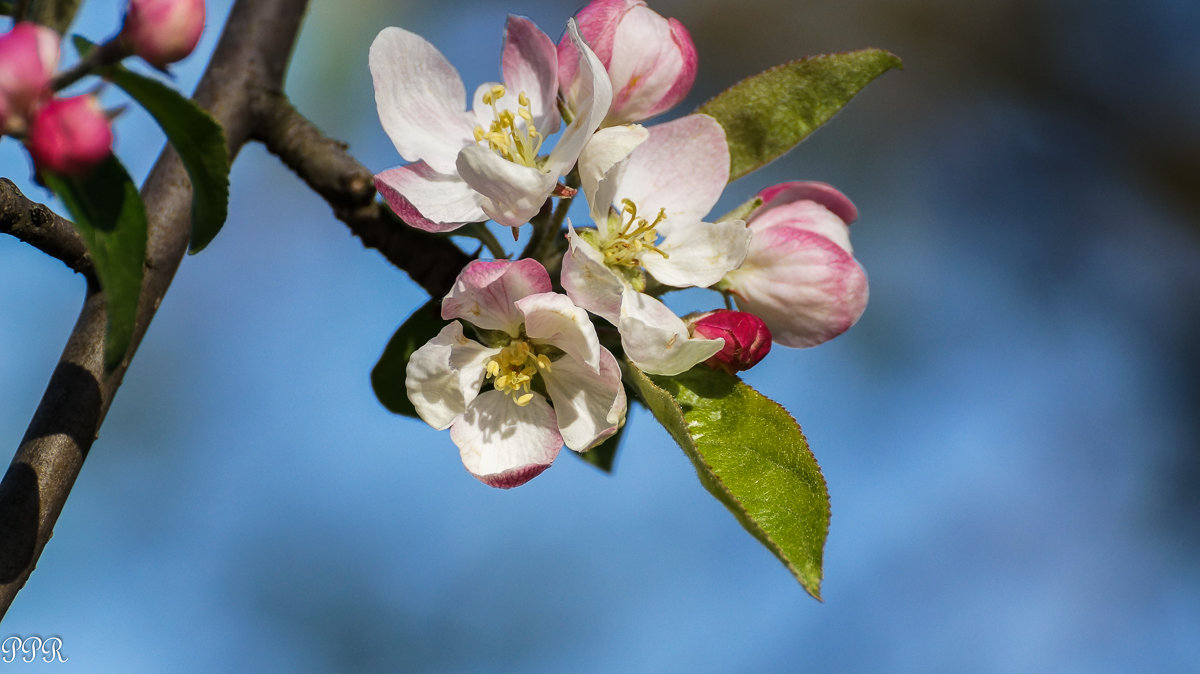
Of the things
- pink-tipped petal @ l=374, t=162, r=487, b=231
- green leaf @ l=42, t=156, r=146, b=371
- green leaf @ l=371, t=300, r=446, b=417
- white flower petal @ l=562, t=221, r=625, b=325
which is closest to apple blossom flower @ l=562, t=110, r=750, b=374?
white flower petal @ l=562, t=221, r=625, b=325

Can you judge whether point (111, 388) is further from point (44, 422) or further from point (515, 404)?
point (515, 404)

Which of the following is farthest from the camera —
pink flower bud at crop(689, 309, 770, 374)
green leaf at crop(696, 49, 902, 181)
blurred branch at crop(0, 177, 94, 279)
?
green leaf at crop(696, 49, 902, 181)

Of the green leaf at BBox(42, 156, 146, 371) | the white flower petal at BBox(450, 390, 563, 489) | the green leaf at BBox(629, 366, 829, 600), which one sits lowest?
the green leaf at BBox(629, 366, 829, 600)

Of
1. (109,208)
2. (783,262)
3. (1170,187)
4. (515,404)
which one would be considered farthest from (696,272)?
(1170,187)

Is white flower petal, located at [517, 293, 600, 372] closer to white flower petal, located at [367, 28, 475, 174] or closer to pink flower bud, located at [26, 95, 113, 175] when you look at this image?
white flower petal, located at [367, 28, 475, 174]

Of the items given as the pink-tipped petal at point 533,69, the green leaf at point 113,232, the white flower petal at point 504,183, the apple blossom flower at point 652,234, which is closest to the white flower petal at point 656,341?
the apple blossom flower at point 652,234

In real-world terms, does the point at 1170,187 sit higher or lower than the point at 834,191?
lower

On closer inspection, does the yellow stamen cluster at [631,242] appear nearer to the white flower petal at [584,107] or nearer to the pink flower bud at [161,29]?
the white flower petal at [584,107]
